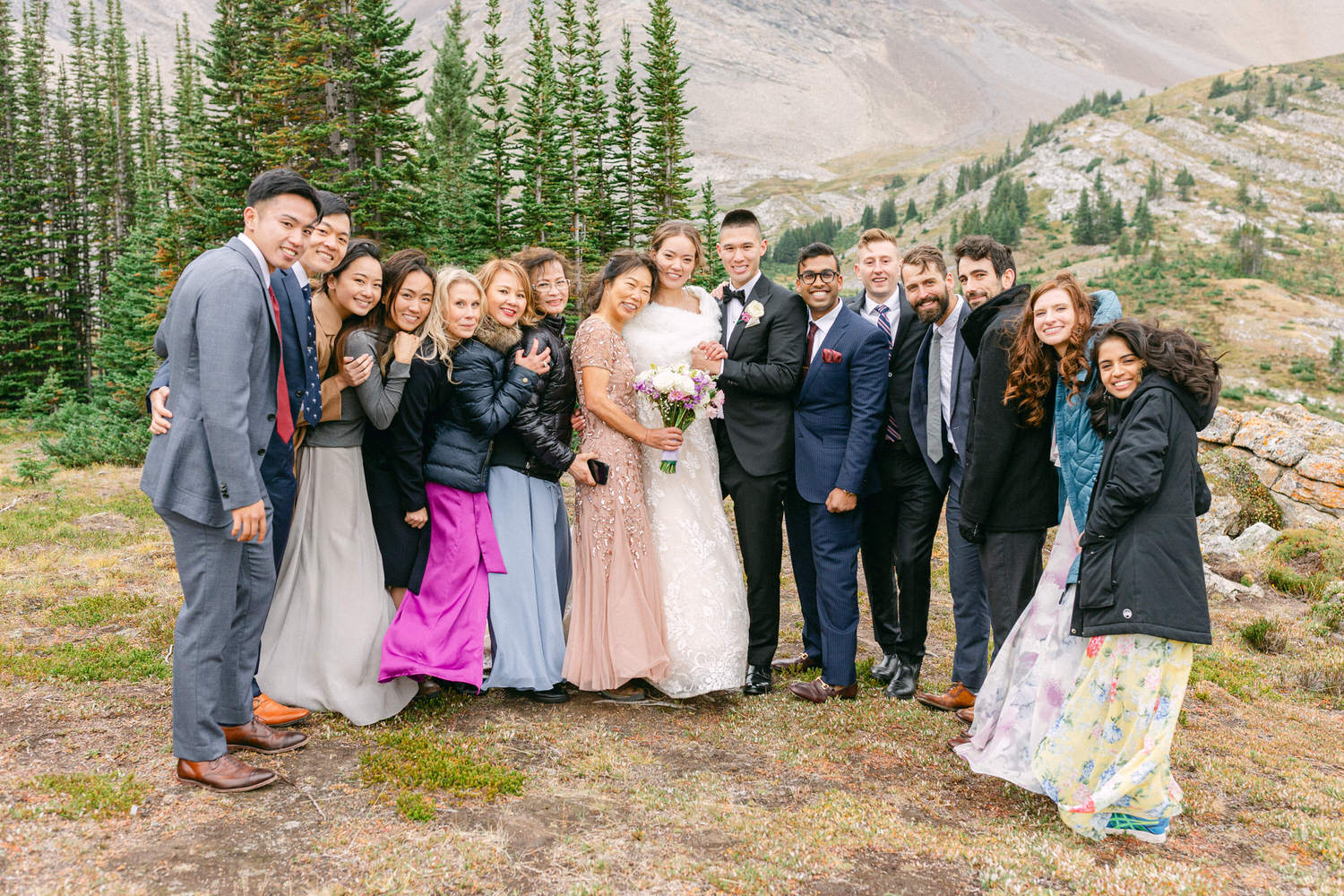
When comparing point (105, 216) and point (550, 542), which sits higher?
point (105, 216)

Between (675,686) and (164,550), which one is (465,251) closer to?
(164,550)

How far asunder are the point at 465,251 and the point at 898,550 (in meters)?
35.5

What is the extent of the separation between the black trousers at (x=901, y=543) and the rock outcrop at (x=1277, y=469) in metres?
14.3

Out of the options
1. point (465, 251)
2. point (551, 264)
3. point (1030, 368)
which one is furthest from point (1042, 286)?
point (465, 251)

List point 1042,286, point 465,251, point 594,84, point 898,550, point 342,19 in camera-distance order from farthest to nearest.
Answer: point 594,84
point 465,251
point 342,19
point 898,550
point 1042,286

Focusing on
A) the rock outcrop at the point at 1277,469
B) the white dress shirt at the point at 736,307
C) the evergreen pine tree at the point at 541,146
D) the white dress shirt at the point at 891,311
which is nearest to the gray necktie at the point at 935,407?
the white dress shirt at the point at 891,311

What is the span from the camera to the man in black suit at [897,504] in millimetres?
6570

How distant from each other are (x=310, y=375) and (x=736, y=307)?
3249 mm

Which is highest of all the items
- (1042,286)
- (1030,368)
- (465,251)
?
(465,251)

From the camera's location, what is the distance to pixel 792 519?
6.81 m

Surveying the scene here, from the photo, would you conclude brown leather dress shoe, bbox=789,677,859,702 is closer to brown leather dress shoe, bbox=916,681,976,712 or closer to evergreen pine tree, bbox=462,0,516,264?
brown leather dress shoe, bbox=916,681,976,712

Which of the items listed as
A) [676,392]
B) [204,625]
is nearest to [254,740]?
[204,625]

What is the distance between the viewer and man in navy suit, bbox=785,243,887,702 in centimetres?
629

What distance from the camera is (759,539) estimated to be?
6.47 meters
